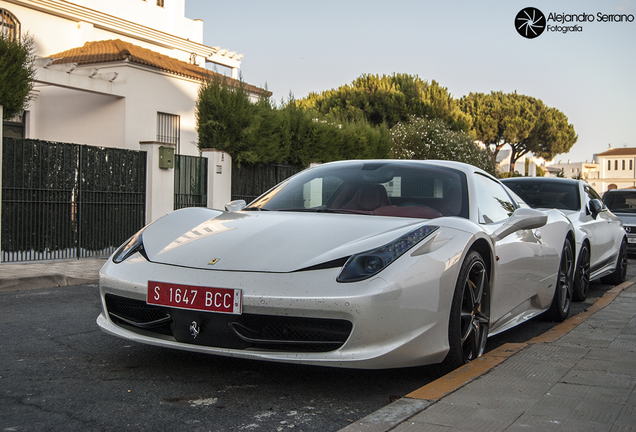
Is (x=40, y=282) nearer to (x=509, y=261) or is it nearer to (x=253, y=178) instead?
(x=509, y=261)

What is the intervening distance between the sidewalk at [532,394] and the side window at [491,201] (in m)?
0.87

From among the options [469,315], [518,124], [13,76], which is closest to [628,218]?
[469,315]

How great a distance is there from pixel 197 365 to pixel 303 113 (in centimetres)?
1348

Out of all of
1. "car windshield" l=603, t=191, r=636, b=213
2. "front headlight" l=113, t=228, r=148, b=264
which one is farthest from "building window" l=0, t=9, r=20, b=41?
"front headlight" l=113, t=228, r=148, b=264

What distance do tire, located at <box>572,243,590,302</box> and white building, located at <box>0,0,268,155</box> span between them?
592 inches

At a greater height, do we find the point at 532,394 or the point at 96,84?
the point at 96,84

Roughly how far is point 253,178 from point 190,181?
199 cm

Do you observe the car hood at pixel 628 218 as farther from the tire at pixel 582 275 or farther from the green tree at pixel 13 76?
the green tree at pixel 13 76

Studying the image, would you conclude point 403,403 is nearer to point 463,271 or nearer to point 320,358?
point 320,358

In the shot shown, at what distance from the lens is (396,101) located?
4016cm

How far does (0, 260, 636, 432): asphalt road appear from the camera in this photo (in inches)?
111

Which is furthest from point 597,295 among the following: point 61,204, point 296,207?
point 61,204

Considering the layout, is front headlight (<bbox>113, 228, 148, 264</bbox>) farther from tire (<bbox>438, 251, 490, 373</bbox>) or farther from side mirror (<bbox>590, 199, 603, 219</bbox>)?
side mirror (<bbox>590, 199, 603, 219</bbox>)

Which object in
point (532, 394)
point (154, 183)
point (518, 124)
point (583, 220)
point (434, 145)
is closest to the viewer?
point (532, 394)
